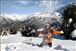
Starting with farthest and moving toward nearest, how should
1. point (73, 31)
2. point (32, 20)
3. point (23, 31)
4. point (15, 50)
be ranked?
1. point (23, 31)
2. point (73, 31)
3. point (32, 20)
4. point (15, 50)

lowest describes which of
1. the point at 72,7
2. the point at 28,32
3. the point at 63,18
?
the point at 28,32

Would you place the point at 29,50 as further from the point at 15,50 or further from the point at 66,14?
the point at 66,14

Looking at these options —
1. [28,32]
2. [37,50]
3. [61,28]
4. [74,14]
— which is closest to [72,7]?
[74,14]

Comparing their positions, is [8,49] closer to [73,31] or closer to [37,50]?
[37,50]

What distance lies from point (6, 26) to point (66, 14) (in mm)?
Result: 4863

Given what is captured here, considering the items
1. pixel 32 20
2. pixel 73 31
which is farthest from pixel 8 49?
pixel 73 31

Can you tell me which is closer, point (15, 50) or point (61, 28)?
point (15, 50)

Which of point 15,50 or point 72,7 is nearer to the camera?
point 15,50

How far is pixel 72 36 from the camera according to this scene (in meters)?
12.5

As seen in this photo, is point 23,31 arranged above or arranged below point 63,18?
below

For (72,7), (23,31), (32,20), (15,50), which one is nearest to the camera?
(15,50)

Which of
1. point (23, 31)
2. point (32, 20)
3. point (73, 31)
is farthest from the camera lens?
point (23, 31)

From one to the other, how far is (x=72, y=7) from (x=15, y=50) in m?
7.82

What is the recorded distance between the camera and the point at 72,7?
13.4 m
